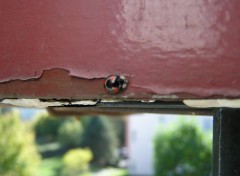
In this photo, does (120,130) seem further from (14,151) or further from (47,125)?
(14,151)

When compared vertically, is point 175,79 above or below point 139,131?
below

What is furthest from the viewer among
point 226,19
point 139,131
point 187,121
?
point 139,131

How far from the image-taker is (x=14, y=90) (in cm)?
61

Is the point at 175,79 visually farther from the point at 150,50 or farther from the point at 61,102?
the point at 61,102

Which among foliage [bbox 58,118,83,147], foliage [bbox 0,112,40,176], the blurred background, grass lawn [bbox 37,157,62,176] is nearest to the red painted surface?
the blurred background

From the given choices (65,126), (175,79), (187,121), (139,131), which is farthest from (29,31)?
(65,126)

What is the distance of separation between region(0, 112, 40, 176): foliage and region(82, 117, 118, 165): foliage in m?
10.5

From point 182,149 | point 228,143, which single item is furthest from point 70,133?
point 228,143

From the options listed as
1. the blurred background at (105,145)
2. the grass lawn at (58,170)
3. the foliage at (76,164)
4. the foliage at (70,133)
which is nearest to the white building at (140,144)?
the blurred background at (105,145)

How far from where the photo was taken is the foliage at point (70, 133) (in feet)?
72.8

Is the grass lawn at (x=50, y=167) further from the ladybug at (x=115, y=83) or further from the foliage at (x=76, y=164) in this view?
the ladybug at (x=115, y=83)

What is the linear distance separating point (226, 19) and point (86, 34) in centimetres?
19

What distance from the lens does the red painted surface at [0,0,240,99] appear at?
475 mm

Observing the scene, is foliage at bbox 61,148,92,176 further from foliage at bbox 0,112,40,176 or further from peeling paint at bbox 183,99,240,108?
peeling paint at bbox 183,99,240,108
